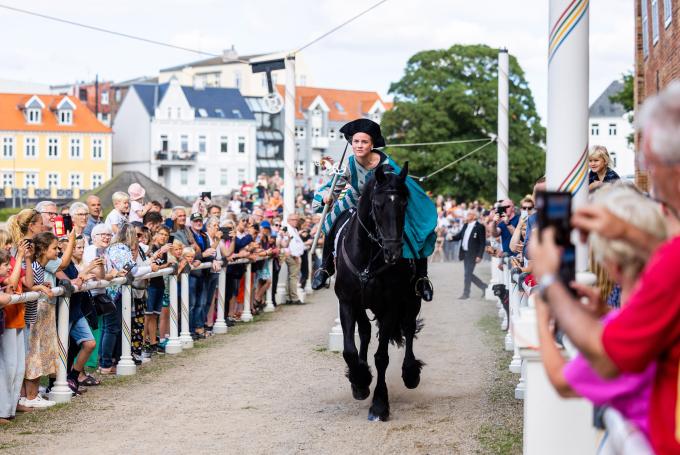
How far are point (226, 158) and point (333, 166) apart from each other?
108m

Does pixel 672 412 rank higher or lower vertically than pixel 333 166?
lower

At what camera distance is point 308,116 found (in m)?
131

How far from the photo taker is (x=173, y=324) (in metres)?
15.1

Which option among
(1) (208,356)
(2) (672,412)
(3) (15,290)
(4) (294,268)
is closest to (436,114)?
(4) (294,268)

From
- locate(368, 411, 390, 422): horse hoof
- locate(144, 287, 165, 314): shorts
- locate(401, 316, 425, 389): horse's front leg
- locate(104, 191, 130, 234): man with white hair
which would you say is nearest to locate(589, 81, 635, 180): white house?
locate(104, 191, 130, 234): man with white hair

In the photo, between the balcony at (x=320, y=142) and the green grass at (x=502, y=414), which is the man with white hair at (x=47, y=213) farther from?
the balcony at (x=320, y=142)

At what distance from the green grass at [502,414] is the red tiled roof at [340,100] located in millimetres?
118557

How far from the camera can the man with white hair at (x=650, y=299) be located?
132 inches

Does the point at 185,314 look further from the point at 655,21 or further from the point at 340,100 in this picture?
the point at 340,100

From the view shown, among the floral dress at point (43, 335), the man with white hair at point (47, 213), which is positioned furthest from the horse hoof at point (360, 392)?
the man with white hair at point (47, 213)

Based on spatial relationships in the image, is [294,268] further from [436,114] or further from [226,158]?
[226,158]

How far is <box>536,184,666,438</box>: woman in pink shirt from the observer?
3570mm

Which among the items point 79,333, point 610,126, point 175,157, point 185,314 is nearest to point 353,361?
point 79,333

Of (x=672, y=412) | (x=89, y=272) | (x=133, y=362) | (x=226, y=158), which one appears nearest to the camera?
(x=672, y=412)
